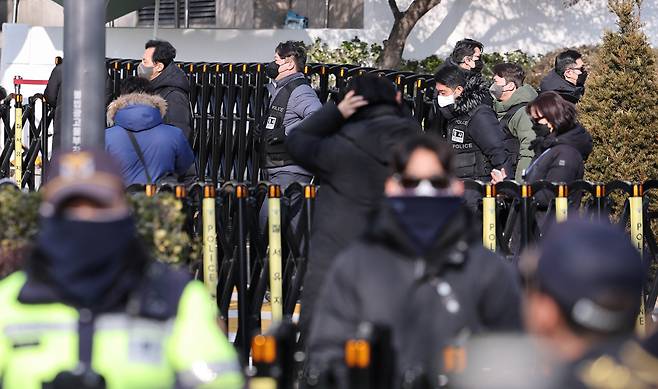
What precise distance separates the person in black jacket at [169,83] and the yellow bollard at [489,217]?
3.07 meters

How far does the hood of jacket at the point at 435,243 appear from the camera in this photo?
15.1 feet

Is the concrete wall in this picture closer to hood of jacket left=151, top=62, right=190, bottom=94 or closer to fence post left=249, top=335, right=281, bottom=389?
hood of jacket left=151, top=62, right=190, bottom=94

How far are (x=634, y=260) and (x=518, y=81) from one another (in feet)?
29.1

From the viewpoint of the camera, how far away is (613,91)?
1286cm

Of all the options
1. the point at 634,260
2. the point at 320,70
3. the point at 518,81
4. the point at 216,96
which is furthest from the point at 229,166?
the point at 634,260

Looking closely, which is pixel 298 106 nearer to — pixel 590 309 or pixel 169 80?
pixel 169 80

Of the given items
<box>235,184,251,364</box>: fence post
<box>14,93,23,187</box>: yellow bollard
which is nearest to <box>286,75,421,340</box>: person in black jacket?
<box>235,184,251,364</box>: fence post

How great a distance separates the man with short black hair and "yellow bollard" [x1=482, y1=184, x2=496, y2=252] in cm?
146

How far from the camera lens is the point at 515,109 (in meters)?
11.5

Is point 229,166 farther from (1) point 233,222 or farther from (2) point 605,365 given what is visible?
(2) point 605,365

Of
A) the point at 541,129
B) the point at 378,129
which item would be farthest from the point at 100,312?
the point at 541,129

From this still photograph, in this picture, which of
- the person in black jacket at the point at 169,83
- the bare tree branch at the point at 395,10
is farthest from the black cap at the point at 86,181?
the bare tree branch at the point at 395,10

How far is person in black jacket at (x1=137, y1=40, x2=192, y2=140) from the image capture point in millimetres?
11242

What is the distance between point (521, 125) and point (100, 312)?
7496mm
